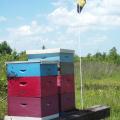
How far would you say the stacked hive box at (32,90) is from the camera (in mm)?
7047

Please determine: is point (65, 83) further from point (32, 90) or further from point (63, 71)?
point (32, 90)

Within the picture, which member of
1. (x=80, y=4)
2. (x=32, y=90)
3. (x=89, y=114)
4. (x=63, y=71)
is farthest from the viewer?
(x=80, y=4)

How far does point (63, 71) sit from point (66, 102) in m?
0.62

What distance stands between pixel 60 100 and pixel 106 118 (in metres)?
2.09

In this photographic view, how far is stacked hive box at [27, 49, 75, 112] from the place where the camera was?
26.1 ft

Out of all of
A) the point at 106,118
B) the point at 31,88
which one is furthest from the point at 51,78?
the point at 106,118

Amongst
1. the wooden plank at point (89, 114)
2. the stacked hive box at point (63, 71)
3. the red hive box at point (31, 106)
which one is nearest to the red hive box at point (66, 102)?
the stacked hive box at point (63, 71)

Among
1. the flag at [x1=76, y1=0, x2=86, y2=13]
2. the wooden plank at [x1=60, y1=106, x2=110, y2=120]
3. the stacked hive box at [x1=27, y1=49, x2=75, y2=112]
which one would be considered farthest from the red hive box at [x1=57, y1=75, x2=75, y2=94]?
the flag at [x1=76, y1=0, x2=86, y2=13]

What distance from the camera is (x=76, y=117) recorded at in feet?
25.8

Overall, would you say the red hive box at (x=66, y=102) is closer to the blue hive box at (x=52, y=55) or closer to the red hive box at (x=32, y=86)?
the red hive box at (x=32, y=86)

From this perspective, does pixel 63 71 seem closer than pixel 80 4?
Yes

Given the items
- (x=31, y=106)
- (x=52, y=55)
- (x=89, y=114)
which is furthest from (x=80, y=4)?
(x=31, y=106)

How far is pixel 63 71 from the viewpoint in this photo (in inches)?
318

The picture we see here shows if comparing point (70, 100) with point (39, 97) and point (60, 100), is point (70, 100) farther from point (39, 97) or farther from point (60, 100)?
point (39, 97)
